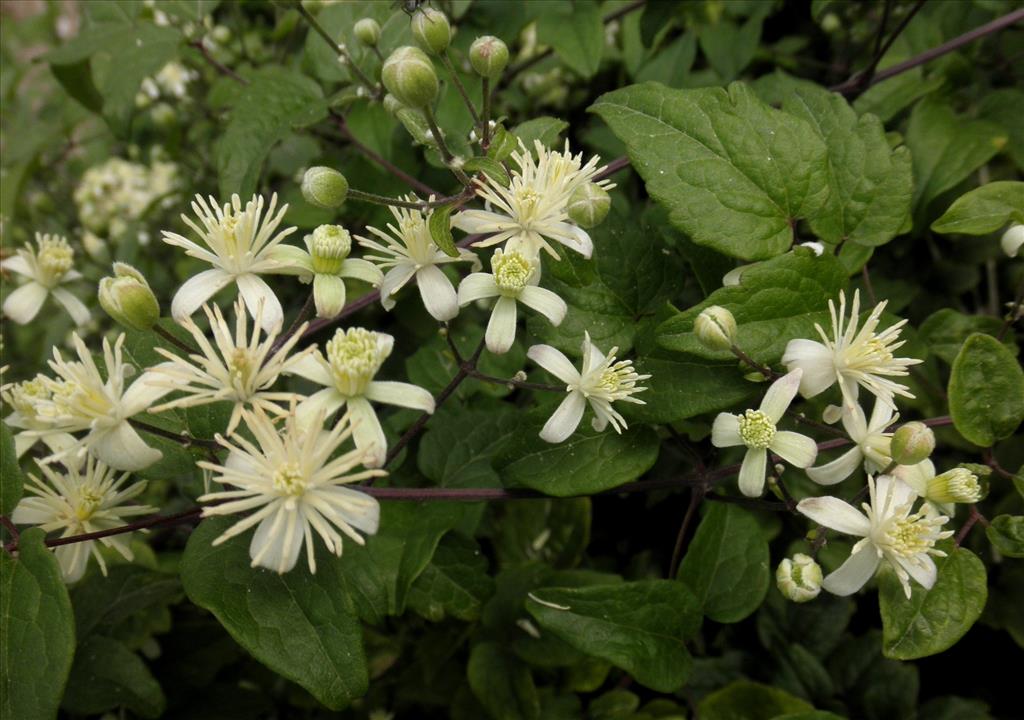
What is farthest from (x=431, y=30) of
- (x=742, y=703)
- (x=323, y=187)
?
(x=742, y=703)

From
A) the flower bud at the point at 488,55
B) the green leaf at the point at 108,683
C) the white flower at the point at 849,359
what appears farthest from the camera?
the green leaf at the point at 108,683

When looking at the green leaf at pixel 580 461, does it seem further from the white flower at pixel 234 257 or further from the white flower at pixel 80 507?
the white flower at pixel 80 507

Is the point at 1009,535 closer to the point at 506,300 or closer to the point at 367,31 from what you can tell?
the point at 506,300

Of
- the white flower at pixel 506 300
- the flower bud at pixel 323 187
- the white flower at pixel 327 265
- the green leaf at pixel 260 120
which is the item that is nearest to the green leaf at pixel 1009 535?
the white flower at pixel 506 300

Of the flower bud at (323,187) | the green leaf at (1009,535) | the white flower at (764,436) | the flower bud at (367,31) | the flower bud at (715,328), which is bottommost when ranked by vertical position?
the green leaf at (1009,535)

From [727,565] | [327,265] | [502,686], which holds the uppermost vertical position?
[327,265]

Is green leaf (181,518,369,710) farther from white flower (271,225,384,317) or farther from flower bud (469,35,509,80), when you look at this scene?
flower bud (469,35,509,80)

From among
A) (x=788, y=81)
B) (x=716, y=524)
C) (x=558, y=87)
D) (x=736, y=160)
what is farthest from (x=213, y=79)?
(x=716, y=524)
